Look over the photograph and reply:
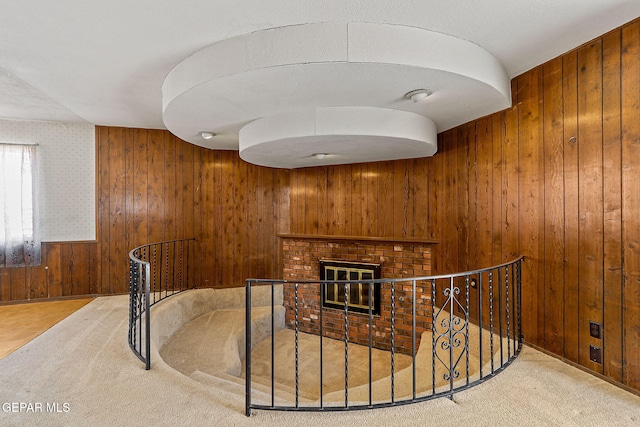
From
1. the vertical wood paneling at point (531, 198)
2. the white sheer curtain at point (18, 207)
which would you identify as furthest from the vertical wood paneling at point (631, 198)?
the white sheer curtain at point (18, 207)

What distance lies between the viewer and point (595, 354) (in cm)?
227

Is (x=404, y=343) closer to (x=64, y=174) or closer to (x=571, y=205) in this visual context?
→ (x=571, y=205)

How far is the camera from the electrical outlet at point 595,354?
2.24 meters

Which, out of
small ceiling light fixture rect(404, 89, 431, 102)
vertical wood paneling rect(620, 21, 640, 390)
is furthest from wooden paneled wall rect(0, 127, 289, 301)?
vertical wood paneling rect(620, 21, 640, 390)

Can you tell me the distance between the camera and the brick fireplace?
13.5 feet

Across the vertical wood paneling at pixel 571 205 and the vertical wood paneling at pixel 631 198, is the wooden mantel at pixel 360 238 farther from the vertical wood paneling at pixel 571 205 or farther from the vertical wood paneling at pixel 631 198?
the vertical wood paneling at pixel 631 198

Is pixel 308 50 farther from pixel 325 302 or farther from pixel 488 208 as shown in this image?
pixel 325 302

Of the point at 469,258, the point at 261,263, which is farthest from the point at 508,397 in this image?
the point at 261,263

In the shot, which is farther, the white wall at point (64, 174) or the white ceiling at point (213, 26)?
the white wall at point (64, 174)

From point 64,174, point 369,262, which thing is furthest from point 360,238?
point 64,174

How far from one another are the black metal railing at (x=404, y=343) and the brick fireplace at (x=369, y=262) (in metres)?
0.02

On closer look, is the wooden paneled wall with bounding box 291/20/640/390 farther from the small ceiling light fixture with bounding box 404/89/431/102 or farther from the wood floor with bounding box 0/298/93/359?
the wood floor with bounding box 0/298/93/359

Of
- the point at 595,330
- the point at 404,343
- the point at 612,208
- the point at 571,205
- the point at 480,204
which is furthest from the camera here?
the point at 404,343

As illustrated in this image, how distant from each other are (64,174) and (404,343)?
5377 millimetres
